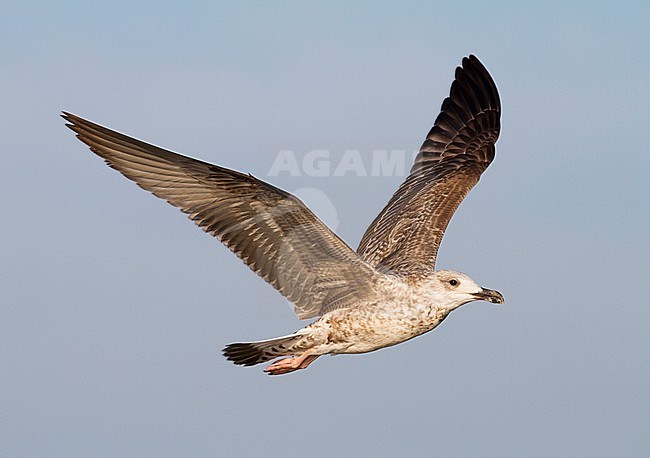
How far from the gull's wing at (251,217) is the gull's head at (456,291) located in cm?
67

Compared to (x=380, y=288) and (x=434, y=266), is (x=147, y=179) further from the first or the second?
(x=434, y=266)

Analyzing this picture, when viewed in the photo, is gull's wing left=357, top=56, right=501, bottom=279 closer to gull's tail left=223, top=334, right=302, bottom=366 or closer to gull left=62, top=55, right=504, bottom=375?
gull left=62, top=55, right=504, bottom=375

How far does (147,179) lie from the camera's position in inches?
482

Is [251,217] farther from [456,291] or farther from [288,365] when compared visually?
[456,291]

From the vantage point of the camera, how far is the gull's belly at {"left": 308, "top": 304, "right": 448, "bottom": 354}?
41.9 ft

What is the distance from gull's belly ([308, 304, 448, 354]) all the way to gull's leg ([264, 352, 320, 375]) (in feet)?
0.58

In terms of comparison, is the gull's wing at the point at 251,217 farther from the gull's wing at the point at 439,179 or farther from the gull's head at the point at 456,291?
the gull's wing at the point at 439,179

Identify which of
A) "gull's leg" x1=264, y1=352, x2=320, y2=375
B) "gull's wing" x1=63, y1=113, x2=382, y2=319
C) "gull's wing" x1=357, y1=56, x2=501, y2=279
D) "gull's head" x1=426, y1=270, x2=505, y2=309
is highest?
"gull's wing" x1=357, y1=56, x2=501, y2=279

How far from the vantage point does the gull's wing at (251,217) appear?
1205cm

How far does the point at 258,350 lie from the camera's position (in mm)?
13336

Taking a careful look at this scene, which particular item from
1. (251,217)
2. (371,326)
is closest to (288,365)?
(371,326)

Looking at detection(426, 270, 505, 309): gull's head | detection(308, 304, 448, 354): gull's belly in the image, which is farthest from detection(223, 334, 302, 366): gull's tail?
detection(426, 270, 505, 309): gull's head

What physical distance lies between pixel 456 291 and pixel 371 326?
102 centimetres

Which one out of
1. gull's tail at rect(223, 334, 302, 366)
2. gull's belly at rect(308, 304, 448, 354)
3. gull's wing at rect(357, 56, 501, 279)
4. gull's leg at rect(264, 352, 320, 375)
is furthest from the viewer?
gull's wing at rect(357, 56, 501, 279)
